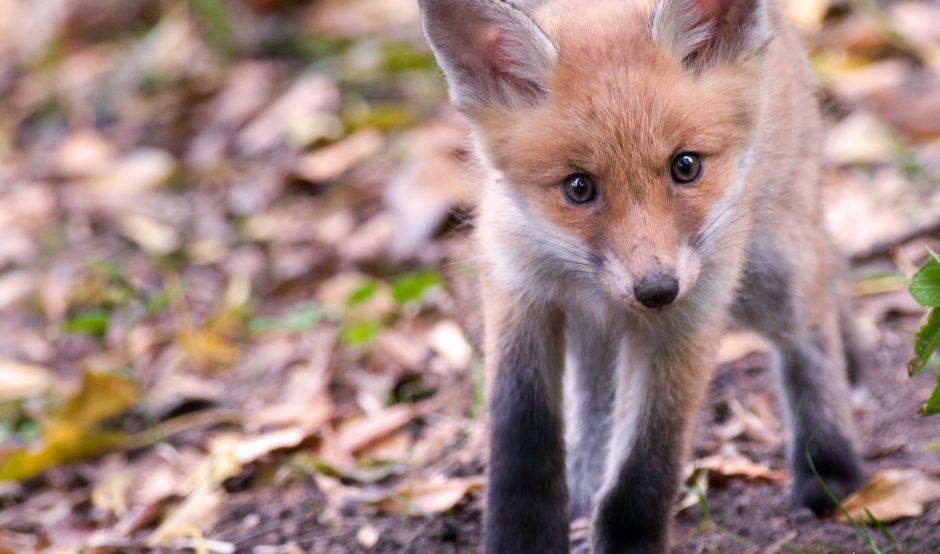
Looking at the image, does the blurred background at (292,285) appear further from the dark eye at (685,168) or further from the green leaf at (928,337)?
the dark eye at (685,168)

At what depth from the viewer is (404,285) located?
5.61 m

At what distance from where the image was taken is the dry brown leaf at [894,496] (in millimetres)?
3934

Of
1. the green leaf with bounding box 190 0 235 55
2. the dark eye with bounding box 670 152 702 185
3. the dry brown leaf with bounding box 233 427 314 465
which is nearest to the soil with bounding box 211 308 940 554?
the dry brown leaf with bounding box 233 427 314 465

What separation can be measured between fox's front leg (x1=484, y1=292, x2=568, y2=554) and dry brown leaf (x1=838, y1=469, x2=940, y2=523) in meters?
0.96

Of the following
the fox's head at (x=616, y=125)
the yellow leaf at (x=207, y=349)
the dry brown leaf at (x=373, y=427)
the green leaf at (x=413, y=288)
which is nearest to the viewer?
the fox's head at (x=616, y=125)

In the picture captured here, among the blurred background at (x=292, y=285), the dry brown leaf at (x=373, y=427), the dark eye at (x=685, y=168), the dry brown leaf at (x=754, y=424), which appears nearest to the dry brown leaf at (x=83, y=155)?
the blurred background at (x=292, y=285)

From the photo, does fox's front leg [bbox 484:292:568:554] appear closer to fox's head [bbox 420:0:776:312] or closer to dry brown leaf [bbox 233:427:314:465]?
fox's head [bbox 420:0:776:312]

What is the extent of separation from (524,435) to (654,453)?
401 millimetres

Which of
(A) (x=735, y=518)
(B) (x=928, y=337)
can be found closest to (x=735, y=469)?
(A) (x=735, y=518)

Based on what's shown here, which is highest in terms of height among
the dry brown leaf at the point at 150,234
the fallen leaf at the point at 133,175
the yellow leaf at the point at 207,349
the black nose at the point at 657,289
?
the black nose at the point at 657,289

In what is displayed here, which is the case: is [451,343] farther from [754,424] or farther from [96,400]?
[96,400]

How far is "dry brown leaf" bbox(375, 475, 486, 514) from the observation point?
438 centimetres

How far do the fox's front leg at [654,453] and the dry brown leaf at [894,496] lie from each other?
633 mm

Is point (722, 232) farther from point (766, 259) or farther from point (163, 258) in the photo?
point (163, 258)
